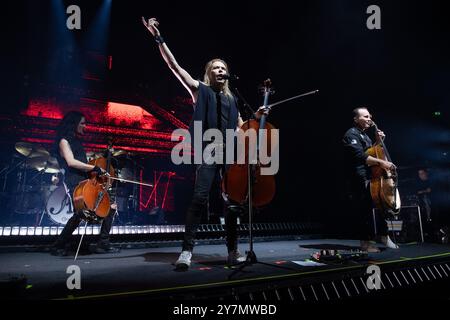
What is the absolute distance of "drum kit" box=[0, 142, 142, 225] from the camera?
19.1ft

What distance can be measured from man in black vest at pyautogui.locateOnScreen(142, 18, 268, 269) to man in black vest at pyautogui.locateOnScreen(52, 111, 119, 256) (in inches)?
63.4

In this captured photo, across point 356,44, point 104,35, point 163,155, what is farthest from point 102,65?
point 356,44

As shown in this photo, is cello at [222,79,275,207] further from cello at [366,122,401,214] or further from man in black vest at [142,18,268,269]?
cello at [366,122,401,214]

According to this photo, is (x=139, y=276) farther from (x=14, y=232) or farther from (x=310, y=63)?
(x=310, y=63)

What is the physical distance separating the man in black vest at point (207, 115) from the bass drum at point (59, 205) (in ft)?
13.2

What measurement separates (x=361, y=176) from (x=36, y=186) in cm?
590

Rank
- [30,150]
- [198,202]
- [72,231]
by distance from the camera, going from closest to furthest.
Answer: [198,202] < [72,231] < [30,150]

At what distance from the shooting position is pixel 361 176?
4.01 m

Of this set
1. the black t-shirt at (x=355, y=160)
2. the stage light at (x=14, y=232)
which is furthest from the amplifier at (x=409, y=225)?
the stage light at (x=14, y=232)

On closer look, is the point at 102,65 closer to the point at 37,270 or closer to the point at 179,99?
the point at 179,99

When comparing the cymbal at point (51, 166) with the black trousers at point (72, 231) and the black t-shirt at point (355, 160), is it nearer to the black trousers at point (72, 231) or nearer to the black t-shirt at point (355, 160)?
the black trousers at point (72, 231)

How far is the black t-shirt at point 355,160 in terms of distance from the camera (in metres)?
3.98

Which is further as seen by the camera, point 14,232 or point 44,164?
point 44,164

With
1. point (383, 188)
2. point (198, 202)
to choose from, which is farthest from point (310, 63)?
point (198, 202)
